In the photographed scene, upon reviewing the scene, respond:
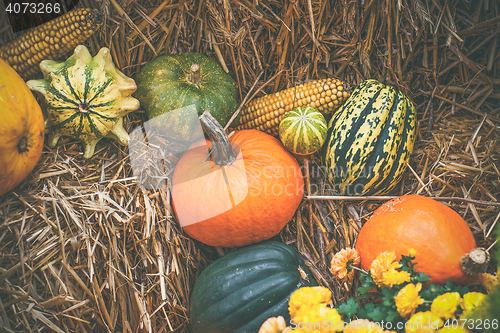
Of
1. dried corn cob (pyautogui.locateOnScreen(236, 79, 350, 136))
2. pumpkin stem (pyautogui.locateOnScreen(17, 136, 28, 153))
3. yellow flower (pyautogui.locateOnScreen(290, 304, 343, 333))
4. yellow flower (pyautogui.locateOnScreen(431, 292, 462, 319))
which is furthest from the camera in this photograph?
dried corn cob (pyautogui.locateOnScreen(236, 79, 350, 136))

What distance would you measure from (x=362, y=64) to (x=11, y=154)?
89.7 inches

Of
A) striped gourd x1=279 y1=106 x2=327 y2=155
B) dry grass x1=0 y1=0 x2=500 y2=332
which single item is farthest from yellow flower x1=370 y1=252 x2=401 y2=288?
striped gourd x1=279 y1=106 x2=327 y2=155

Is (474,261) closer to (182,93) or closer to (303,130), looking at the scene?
(303,130)

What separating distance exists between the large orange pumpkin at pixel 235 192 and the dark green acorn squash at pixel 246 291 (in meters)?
0.18

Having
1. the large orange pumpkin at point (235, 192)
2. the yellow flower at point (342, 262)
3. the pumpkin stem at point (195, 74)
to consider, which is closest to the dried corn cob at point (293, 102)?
the large orange pumpkin at point (235, 192)

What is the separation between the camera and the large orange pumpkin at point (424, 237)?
5.22ft

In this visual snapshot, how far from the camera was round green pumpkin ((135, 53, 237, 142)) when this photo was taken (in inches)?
80.4

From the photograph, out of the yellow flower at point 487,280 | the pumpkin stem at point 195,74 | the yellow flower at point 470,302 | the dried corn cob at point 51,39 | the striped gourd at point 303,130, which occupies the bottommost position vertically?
the yellow flower at point 487,280

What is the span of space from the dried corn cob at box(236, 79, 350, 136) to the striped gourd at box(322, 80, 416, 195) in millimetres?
99

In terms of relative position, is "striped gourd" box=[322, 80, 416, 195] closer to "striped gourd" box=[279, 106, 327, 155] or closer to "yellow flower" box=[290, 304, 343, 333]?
"striped gourd" box=[279, 106, 327, 155]

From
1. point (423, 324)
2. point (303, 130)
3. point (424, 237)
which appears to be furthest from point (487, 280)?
point (303, 130)

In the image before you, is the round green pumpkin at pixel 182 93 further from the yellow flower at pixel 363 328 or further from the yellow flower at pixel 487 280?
the yellow flower at pixel 487 280

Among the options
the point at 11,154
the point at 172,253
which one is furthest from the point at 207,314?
the point at 11,154

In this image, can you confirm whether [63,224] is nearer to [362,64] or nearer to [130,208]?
[130,208]
